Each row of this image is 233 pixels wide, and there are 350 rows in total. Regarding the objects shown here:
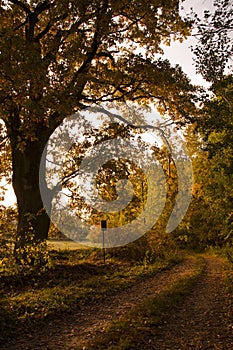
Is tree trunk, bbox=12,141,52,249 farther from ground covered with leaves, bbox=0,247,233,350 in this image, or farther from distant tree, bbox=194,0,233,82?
distant tree, bbox=194,0,233,82

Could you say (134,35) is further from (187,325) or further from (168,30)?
(187,325)

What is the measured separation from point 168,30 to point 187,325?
11.7 metres

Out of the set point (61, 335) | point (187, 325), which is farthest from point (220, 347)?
point (61, 335)

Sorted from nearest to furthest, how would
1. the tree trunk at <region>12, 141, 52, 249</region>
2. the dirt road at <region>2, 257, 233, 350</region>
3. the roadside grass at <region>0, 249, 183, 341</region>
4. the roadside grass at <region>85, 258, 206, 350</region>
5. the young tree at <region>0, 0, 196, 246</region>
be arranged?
the roadside grass at <region>85, 258, 206, 350</region>, the dirt road at <region>2, 257, 233, 350</region>, the roadside grass at <region>0, 249, 183, 341</region>, the young tree at <region>0, 0, 196, 246</region>, the tree trunk at <region>12, 141, 52, 249</region>

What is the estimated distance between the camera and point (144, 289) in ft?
39.3

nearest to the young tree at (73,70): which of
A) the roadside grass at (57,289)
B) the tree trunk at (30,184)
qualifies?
the tree trunk at (30,184)

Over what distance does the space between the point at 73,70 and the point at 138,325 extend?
9.33 m

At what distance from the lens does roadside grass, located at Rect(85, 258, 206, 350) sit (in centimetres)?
641

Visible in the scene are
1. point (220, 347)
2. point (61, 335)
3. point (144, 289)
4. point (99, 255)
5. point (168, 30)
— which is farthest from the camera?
point (99, 255)

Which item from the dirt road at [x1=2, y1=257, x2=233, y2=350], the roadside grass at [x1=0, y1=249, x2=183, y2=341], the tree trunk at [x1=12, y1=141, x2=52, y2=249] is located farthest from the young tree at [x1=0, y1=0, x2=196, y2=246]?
the dirt road at [x1=2, y1=257, x2=233, y2=350]

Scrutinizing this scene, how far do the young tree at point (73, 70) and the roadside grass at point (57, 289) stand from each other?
1734mm

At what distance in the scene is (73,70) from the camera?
13.5 m

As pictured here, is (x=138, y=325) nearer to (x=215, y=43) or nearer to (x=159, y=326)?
(x=159, y=326)

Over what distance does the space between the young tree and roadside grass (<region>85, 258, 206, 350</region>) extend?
17.7 feet
